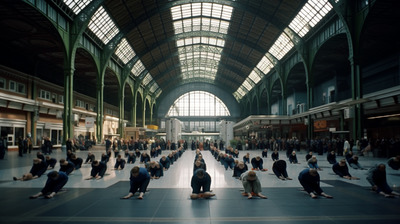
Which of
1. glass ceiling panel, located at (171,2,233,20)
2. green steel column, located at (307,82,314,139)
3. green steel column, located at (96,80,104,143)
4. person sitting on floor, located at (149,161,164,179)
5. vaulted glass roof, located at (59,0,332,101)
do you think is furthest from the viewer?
glass ceiling panel, located at (171,2,233,20)

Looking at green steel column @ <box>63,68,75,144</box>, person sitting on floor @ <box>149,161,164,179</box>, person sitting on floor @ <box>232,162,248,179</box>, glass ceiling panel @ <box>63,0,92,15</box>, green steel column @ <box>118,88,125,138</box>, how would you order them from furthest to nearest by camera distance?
1. green steel column @ <box>118,88,125,138</box>
2. green steel column @ <box>63,68,75,144</box>
3. glass ceiling panel @ <box>63,0,92,15</box>
4. person sitting on floor @ <box>149,161,164,179</box>
5. person sitting on floor @ <box>232,162,248,179</box>

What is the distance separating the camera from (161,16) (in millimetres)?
41031

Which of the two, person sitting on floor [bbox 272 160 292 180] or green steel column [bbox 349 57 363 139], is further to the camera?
green steel column [bbox 349 57 363 139]

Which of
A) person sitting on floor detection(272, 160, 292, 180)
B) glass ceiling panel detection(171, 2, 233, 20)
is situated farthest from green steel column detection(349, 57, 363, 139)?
glass ceiling panel detection(171, 2, 233, 20)

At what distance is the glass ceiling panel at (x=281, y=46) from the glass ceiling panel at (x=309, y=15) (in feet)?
11.6

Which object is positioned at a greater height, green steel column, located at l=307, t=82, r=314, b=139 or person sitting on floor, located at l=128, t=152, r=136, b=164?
green steel column, located at l=307, t=82, r=314, b=139

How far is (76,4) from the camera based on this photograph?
27.1 metres

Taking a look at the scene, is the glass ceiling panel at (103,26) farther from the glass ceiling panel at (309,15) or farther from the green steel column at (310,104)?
the green steel column at (310,104)

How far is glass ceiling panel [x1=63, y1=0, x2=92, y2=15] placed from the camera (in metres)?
26.3

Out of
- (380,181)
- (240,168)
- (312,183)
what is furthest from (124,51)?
(380,181)

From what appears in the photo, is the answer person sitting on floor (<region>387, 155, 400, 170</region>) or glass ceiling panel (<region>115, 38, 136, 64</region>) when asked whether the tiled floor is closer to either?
person sitting on floor (<region>387, 155, 400, 170</region>)

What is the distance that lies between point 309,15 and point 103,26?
22.2m

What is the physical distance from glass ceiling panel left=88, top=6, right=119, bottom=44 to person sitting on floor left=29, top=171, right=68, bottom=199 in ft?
81.7

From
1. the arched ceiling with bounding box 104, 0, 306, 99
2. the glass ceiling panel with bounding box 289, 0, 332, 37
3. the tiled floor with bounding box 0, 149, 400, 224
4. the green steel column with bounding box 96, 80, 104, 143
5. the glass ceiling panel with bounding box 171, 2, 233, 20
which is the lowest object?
the tiled floor with bounding box 0, 149, 400, 224
